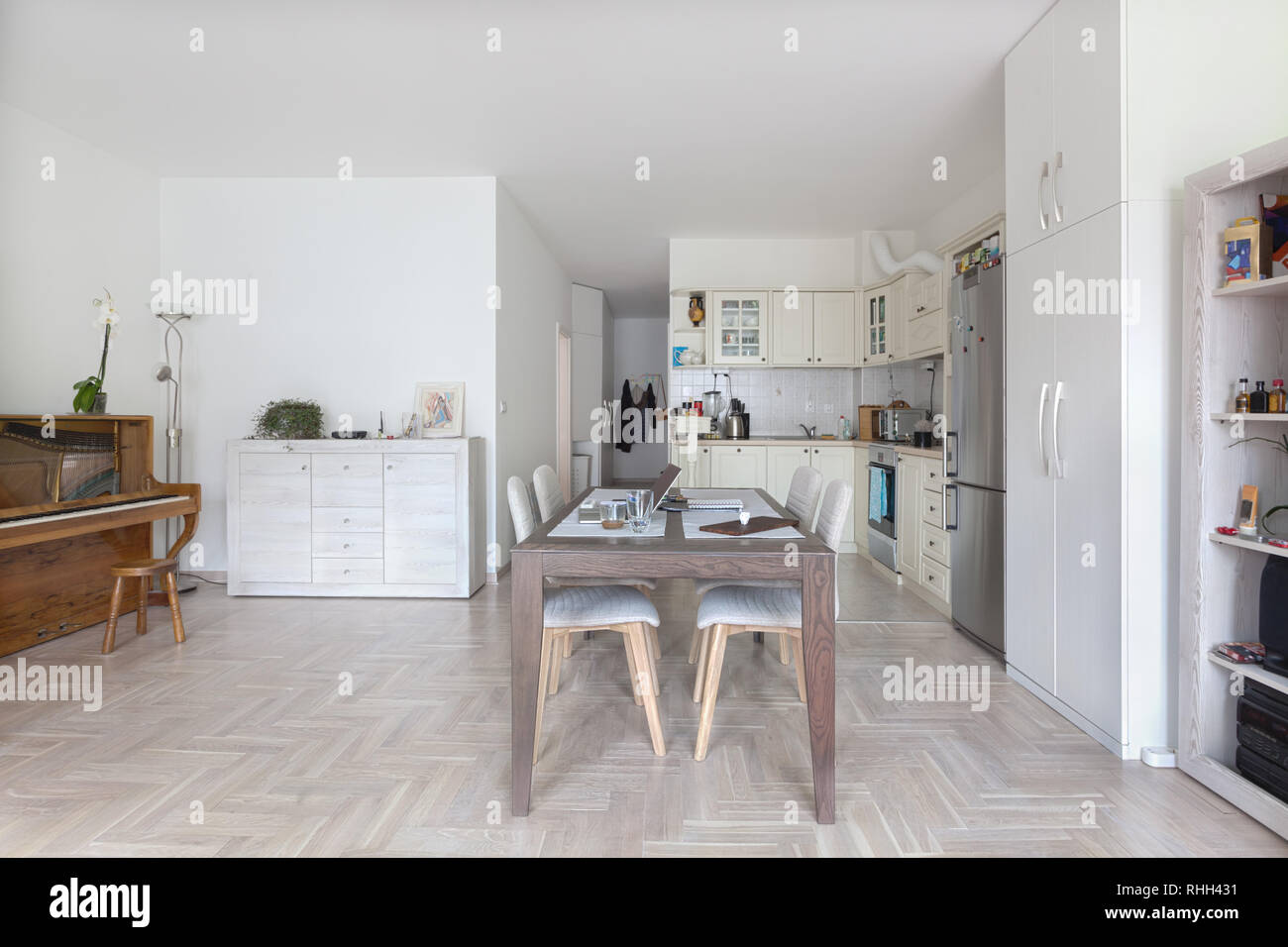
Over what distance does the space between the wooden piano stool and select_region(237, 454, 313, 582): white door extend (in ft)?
2.24

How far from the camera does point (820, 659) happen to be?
198cm

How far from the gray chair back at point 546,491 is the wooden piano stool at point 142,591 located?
2.04 m

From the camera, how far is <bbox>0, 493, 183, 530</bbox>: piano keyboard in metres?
3.18

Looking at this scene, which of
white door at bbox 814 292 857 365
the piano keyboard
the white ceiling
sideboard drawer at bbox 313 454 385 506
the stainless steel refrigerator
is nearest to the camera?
the white ceiling

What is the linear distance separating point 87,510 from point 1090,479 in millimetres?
4516

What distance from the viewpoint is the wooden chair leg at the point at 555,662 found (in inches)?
110

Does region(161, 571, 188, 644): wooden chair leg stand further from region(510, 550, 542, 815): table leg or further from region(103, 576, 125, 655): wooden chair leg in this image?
→ region(510, 550, 542, 815): table leg

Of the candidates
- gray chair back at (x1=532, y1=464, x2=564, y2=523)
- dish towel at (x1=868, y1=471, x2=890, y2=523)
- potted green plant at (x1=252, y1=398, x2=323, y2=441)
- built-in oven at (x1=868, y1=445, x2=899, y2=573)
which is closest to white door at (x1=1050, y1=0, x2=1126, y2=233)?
gray chair back at (x1=532, y1=464, x2=564, y2=523)

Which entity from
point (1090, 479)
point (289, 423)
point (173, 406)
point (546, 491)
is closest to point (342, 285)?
point (289, 423)

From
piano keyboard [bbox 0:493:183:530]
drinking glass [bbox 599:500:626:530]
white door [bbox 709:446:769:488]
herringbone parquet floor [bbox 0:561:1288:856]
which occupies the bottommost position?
herringbone parquet floor [bbox 0:561:1288:856]

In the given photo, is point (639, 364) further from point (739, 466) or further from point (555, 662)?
point (555, 662)

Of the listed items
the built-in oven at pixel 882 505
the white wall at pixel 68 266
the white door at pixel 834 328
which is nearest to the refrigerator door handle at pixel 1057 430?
the built-in oven at pixel 882 505

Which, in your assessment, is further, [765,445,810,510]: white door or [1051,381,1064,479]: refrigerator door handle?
[765,445,810,510]: white door
